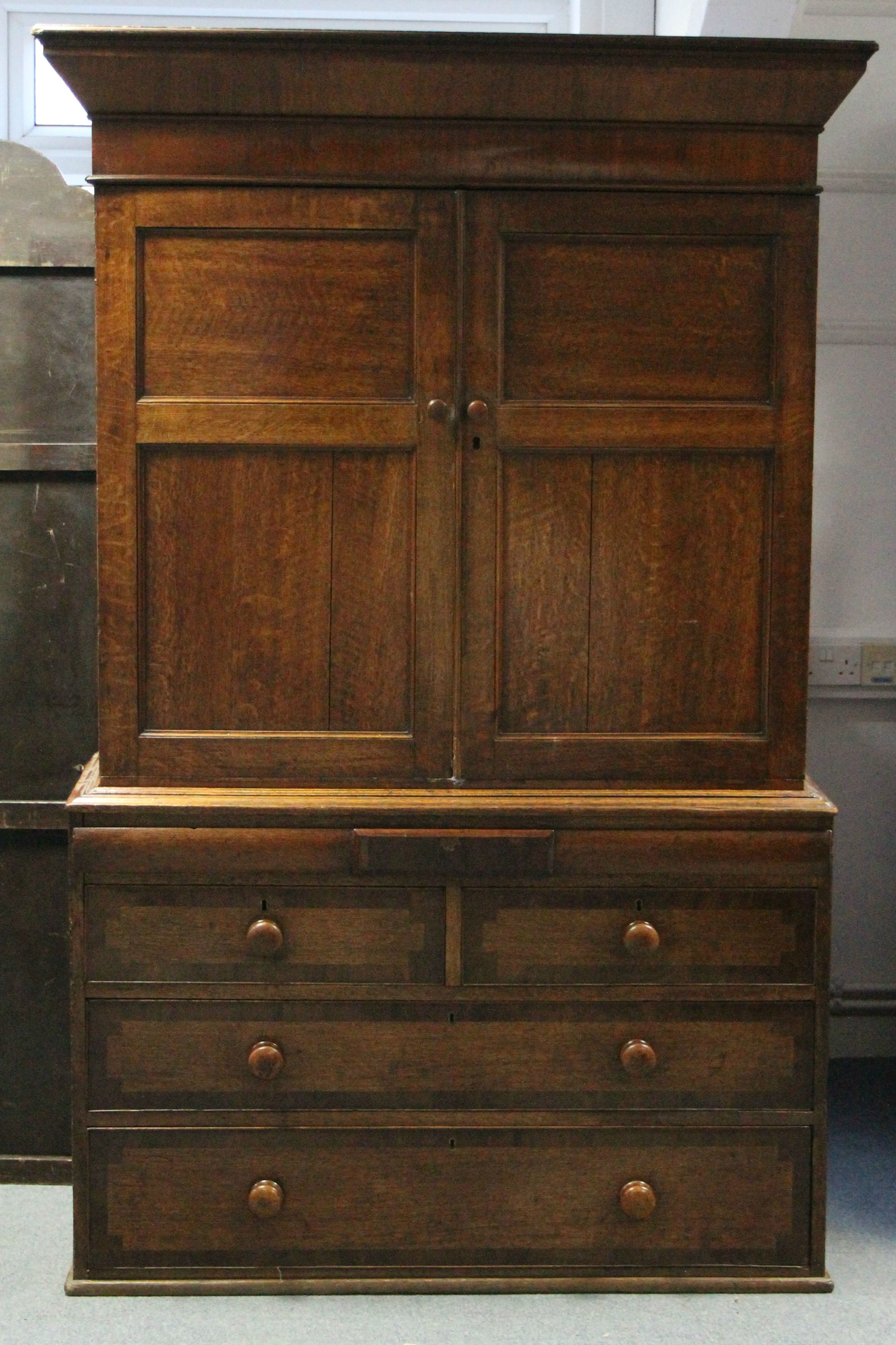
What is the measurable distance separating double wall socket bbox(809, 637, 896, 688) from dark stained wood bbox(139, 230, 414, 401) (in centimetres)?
126

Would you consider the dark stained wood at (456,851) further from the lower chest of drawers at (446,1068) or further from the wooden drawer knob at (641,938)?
the wooden drawer knob at (641,938)

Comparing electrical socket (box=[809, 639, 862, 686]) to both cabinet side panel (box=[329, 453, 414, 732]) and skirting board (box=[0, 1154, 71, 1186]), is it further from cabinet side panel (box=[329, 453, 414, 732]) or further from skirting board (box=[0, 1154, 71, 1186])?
skirting board (box=[0, 1154, 71, 1186])

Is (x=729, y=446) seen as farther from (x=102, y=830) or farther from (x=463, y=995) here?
(x=102, y=830)

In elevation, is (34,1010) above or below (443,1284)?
above

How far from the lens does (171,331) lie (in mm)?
2158

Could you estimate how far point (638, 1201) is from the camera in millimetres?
2209

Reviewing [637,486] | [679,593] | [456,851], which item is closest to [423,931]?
[456,851]

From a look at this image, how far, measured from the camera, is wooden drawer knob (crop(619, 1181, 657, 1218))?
221 centimetres

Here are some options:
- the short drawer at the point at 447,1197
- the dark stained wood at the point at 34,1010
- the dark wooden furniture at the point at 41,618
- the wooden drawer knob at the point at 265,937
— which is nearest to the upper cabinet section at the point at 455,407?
the wooden drawer knob at the point at 265,937

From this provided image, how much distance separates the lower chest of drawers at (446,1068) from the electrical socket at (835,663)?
854 millimetres

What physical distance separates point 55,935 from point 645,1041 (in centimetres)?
114

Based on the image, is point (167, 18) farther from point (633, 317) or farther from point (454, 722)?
point (454, 722)

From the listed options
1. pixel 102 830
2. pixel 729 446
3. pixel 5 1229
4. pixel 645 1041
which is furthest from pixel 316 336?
pixel 5 1229

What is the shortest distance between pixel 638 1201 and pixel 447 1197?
1.03 ft
